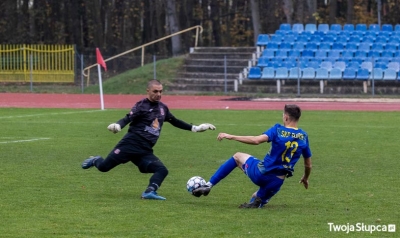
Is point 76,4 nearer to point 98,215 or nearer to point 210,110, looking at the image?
point 210,110

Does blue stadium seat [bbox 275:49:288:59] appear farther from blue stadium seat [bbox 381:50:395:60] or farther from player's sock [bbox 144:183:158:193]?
player's sock [bbox 144:183:158:193]

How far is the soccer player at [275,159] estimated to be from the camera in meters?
9.59

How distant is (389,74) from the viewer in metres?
36.8

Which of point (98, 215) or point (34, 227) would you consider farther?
point (98, 215)

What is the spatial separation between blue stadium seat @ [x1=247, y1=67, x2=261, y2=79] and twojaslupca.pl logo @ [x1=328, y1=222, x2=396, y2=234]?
29462 millimetres

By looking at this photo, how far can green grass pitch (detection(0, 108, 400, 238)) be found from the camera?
870 centimetres

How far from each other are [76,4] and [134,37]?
522 centimetres

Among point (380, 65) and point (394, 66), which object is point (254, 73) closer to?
point (380, 65)

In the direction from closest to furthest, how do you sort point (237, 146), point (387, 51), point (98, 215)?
point (98, 215) → point (237, 146) → point (387, 51)

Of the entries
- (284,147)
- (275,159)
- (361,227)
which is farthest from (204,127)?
(361,227)

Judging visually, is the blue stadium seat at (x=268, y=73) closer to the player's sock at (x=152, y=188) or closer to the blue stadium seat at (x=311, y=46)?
the blue stadium seat at (x=311, y=46)

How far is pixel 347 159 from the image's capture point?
15242 millimetres

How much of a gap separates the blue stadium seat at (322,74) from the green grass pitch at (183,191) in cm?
1642

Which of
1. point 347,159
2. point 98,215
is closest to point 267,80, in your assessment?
point 347,159
